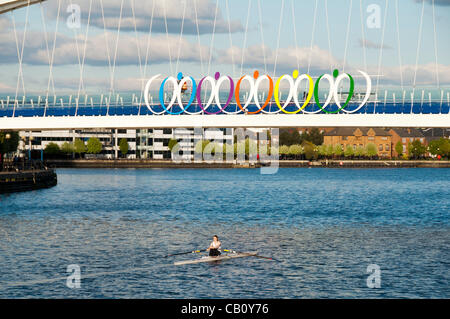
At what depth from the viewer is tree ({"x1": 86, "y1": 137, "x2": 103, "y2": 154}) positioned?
196 metres

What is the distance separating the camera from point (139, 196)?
3620 inches

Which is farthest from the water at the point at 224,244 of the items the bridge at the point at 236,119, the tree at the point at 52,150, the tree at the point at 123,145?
the tree at the point at 123,145

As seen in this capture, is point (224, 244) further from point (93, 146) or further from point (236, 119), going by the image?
point (93, 146)

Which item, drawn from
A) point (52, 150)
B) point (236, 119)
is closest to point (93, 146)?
point (52, 150)

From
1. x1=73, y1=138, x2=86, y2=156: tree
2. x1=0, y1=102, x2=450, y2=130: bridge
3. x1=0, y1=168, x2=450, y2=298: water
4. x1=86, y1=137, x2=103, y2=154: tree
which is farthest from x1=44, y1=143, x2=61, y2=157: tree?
x1=0, y1=102, x2=450, y2=130: bridge

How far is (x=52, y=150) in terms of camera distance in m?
192

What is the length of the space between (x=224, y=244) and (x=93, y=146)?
155 m

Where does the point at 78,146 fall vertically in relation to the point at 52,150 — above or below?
above

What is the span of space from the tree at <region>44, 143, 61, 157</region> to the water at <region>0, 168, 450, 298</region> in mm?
105656

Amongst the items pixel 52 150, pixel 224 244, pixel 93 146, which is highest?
pixel 93 146

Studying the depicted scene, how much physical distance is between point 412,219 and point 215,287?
1433 inches

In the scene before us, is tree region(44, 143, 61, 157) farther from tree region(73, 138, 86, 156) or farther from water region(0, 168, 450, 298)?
water region(0, 168, 450, 298)
